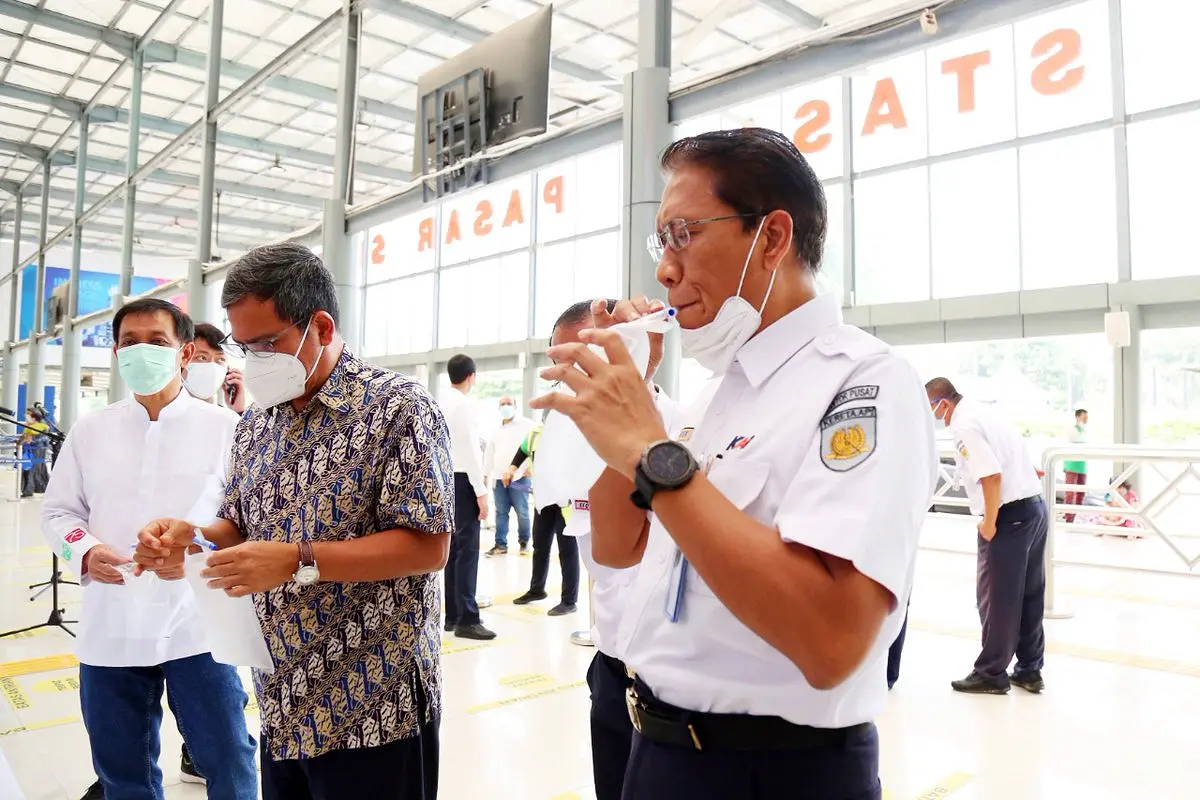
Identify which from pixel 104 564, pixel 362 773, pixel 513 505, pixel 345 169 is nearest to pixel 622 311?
pixel 362 773

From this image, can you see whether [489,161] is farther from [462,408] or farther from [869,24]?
[869,24]

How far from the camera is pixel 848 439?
2.96ft

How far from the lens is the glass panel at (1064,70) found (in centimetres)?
970

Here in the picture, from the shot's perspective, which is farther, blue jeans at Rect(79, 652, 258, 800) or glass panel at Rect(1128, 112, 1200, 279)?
glass panel at Rect(1128, 112, 1200, 279)

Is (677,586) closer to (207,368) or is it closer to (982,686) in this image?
(207,368)

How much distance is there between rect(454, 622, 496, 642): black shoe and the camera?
494 cm

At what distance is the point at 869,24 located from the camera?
3869mm

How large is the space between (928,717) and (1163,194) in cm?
846

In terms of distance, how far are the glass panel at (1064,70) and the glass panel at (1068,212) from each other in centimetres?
32

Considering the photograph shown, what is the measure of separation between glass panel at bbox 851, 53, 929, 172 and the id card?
1139 centimetres

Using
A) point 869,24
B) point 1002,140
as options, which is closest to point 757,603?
point 869,24

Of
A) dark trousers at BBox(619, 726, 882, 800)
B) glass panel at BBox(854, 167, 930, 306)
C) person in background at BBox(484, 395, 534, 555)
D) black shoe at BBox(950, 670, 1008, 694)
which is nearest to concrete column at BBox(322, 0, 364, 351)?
person in background at BBox(484, 395, 534, 555)

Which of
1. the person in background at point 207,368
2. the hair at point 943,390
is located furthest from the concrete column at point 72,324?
the hair at point 943,390

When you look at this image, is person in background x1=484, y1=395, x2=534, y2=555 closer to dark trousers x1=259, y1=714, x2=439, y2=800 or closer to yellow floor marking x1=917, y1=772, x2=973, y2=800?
yellow floor marking x1=917, y1=772, x2=973, y2=800
